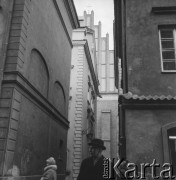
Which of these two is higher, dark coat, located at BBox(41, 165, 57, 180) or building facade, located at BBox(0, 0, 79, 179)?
building facade, located at BBox(0, 0, 79, 179)

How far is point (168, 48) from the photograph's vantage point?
10.6m

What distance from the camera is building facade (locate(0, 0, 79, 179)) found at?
36.5ft

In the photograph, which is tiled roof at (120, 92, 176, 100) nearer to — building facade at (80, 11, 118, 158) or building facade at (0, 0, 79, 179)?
building facade at (0, 0, 79, 179)

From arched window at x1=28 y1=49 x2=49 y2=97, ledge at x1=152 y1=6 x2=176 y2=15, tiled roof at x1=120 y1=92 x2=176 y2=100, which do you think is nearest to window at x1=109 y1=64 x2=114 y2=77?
arched window at x1=28 y1=49 x2=49 y2=97

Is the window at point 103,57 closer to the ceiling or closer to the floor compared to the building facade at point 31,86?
closer to the ceiling

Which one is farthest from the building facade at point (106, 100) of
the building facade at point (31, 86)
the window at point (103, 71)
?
the building facade at point (31, 86)

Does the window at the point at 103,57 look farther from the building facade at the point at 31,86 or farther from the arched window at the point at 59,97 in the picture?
the building facade at the point at 31,86

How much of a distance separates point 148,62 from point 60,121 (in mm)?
9357

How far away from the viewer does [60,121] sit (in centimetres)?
1845

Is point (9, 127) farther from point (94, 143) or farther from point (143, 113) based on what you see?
point (94, 143)

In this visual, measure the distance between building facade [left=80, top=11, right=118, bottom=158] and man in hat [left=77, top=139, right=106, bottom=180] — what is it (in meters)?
32.4

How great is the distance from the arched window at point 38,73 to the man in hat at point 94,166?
7641 millimetres

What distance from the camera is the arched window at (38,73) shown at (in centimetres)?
1366

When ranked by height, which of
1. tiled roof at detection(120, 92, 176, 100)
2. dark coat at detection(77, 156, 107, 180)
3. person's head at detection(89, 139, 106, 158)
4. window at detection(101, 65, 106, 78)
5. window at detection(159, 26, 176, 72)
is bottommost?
dark coat at detection(77, 156, 107, 180)
